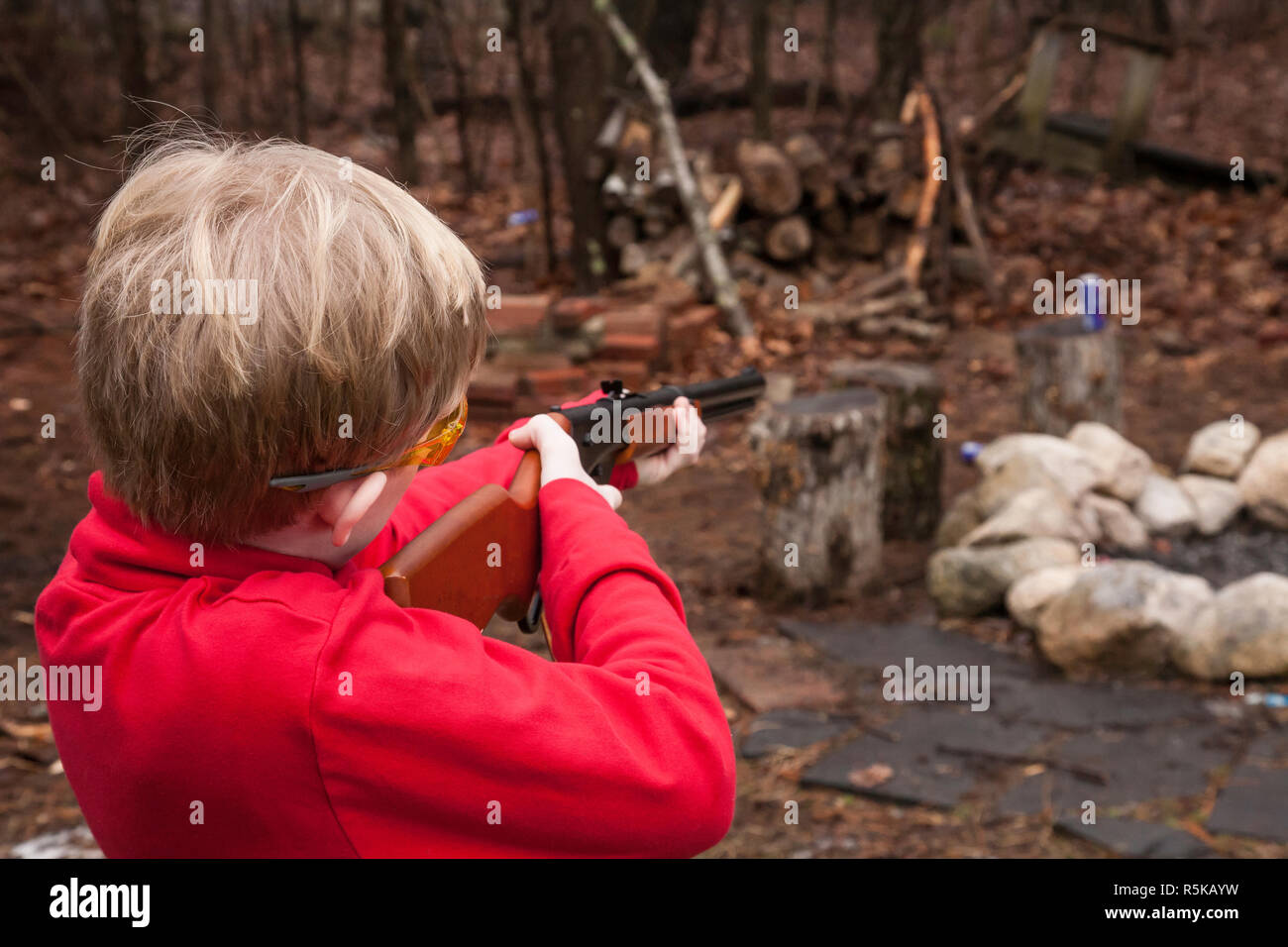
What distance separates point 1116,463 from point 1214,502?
1.47ft

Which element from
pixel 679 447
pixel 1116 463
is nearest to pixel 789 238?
pixel 1116 463

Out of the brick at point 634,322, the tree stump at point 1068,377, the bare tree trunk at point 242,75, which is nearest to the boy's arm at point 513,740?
the tree stump at point 1068,377

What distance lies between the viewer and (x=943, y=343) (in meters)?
8.38

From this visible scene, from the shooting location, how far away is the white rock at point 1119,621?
4.05 m

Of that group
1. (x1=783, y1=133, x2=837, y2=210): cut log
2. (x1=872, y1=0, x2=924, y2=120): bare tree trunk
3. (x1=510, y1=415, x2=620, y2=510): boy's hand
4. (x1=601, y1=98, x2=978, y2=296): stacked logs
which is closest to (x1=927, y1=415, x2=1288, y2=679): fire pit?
(x1=510, y1=415, x2=620, y2=510): boy's hand

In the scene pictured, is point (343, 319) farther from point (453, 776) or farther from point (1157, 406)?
point (1157, 406)

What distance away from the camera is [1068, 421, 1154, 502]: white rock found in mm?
5316

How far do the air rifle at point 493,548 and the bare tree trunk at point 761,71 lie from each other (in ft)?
32.7

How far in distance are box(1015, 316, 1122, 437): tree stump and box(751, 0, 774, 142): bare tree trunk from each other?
5.63m

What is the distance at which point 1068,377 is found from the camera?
6215 mm

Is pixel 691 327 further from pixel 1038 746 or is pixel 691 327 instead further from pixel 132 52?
pixel 132 52

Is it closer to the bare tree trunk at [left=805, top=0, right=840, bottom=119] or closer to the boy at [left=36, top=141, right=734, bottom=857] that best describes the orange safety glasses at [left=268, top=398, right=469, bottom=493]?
the boy at [left=36, top=141, right=734, bottom=857]

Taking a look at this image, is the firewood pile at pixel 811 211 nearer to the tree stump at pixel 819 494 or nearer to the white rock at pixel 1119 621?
the tree stump at pixel 819 494
